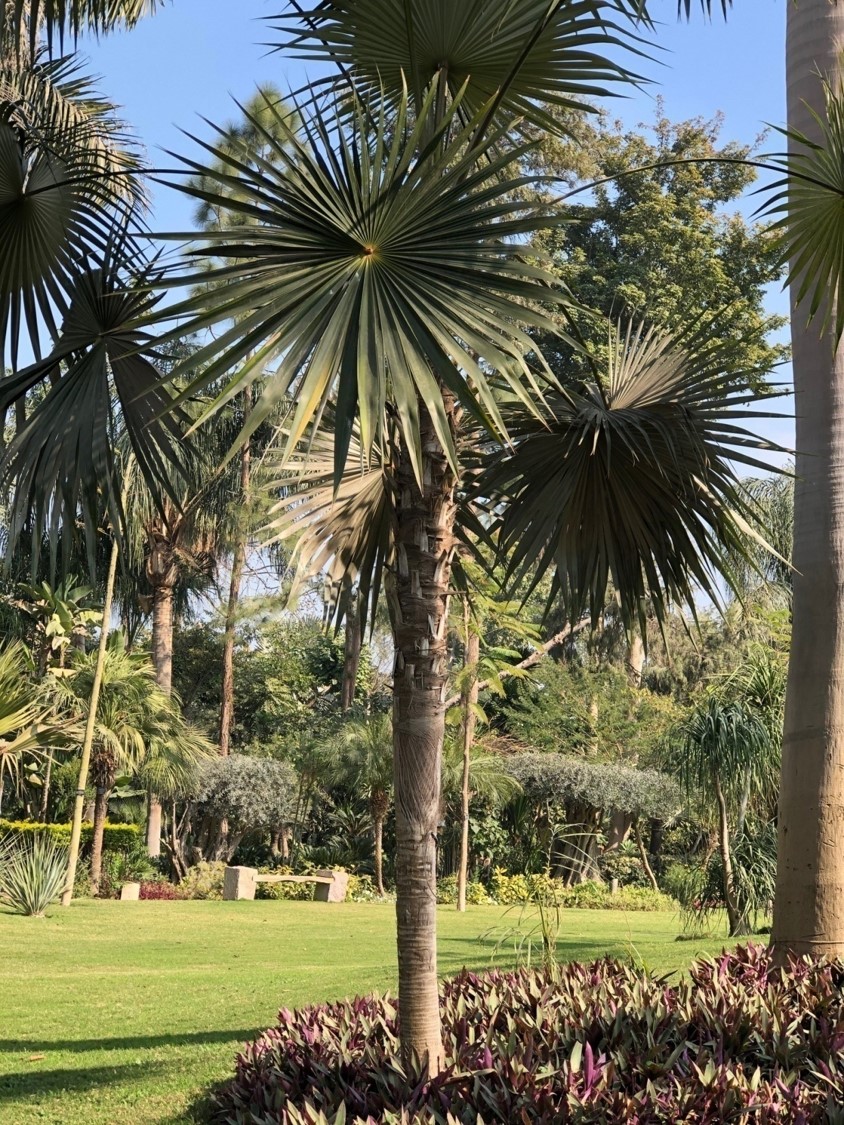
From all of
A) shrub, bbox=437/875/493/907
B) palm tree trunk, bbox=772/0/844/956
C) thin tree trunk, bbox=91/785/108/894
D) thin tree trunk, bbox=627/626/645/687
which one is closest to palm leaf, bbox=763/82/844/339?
palm tree trunk, bbox=772/0/844/956

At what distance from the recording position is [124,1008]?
29.3ft

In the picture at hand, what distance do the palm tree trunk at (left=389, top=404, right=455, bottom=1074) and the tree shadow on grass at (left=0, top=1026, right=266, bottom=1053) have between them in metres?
3.02

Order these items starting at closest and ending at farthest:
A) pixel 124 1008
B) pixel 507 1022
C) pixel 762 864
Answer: pixel 507 1022
pixel 124 1008
pixel 762 864

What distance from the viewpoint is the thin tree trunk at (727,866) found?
12.5 meters

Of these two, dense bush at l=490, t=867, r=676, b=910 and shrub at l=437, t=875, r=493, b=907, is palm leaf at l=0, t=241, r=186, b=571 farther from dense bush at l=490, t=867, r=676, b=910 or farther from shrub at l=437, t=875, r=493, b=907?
shrub at l=437, t=875, r=493, b=907

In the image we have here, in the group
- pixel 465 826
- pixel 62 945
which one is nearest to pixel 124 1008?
pixel 62 945

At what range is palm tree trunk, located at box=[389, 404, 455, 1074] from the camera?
4.59 metres

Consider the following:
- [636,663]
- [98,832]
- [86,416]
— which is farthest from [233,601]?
[86,416]

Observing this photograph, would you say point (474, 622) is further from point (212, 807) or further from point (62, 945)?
Result: point (212, 807)

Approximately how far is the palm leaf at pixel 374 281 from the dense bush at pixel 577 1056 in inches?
94.9

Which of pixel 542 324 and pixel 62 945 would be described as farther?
pixel 62 945

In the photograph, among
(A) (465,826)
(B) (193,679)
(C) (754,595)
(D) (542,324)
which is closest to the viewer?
(D) (542,324)

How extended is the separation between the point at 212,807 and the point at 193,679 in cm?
1037

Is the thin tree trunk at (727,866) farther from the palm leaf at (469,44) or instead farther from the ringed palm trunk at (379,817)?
the ringed palm trunk at (379,817)
